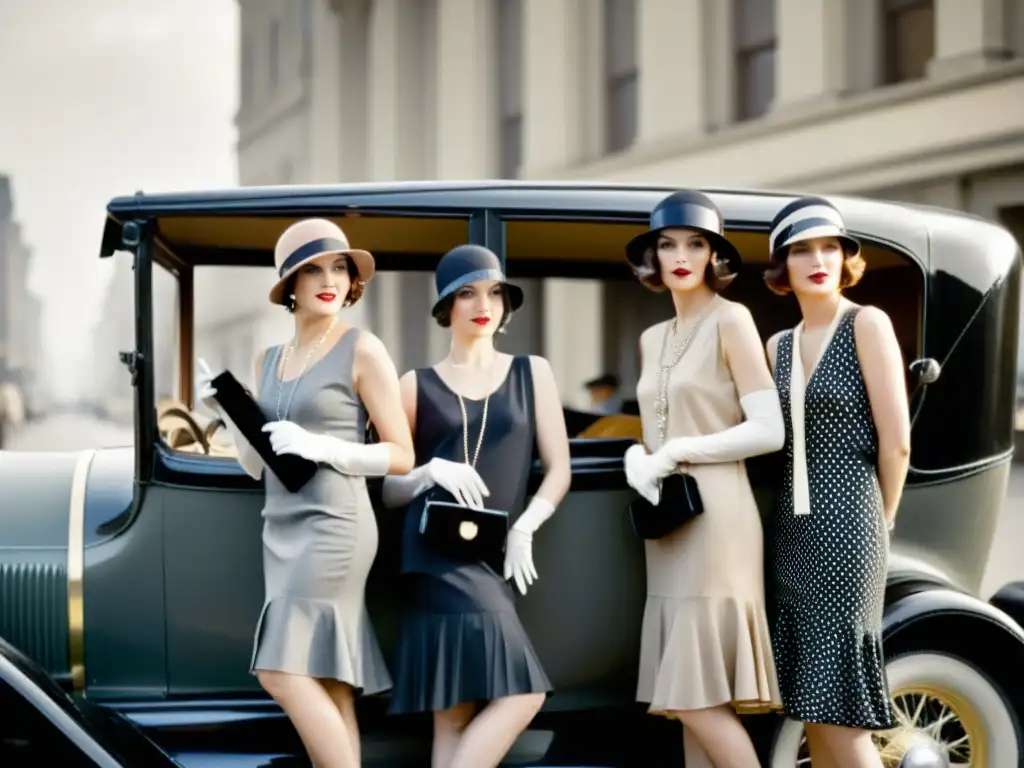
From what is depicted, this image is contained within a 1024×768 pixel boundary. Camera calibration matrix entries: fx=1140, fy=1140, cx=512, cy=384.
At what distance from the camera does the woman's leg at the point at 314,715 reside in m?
2.86

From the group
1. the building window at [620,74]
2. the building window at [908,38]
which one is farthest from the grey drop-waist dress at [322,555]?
the building window at [620,74]

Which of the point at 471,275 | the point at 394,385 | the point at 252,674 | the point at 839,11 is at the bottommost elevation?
the point at 252,674

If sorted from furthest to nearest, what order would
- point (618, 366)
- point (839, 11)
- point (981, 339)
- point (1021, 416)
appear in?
point (618, 366)
point (839, 11)
point (1021, 416)
point (981, 339)

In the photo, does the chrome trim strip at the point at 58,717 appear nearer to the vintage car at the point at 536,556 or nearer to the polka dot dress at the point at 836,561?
the vintage car at the point at 536,556

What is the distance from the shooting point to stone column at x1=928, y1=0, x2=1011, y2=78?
34.3 feet

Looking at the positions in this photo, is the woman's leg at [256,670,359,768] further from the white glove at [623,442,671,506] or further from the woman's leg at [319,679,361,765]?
the white glove at [623,442,671,506]

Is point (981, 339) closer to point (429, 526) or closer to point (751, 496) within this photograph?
point (751, 496)

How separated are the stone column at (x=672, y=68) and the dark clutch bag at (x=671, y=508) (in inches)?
450

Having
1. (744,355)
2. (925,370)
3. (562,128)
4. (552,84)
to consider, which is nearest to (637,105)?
(562,128)

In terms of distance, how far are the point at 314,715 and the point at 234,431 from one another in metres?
0.75

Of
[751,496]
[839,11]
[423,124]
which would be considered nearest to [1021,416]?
[839,11]

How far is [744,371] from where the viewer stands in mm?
2906

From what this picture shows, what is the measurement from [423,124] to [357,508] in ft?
59.2

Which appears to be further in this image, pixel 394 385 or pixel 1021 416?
pixel 1021 416
